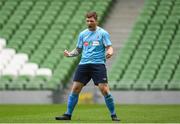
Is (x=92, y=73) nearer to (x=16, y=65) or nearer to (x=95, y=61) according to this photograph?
(x=95, y=61)

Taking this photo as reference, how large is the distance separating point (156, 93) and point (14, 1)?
10.5 meters

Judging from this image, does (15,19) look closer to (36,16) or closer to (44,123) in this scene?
(36,16)

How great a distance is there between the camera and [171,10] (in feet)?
99.6

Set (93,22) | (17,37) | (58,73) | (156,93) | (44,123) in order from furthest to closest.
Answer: (17,37) < (58,73) < (156,93) < (93,22) < (44,123)

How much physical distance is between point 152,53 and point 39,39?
4536 millimetres

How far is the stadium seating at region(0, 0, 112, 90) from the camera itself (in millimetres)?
26219

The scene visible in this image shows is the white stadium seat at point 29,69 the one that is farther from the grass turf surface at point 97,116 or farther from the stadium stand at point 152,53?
the grass turf surface at point 97,116

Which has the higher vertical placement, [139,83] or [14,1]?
[14,1]

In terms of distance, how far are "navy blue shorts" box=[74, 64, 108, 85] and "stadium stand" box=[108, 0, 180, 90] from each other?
434 inches

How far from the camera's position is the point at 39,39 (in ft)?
95.7

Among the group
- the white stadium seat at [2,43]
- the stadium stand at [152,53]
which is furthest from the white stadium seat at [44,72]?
the white stadium seat at [2,43]

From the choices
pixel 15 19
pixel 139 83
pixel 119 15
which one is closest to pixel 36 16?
pixel 15 19

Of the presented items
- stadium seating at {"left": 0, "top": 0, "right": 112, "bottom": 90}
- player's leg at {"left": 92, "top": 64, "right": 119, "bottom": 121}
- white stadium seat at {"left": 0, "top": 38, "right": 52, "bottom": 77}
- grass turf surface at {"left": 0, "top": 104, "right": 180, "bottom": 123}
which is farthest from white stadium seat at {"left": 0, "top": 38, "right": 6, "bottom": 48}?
player's leg at {"left": 92, "top": 64, "right": 119, "bottom": 121}

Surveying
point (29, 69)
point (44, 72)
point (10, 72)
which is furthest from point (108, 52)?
point (10, 72)
